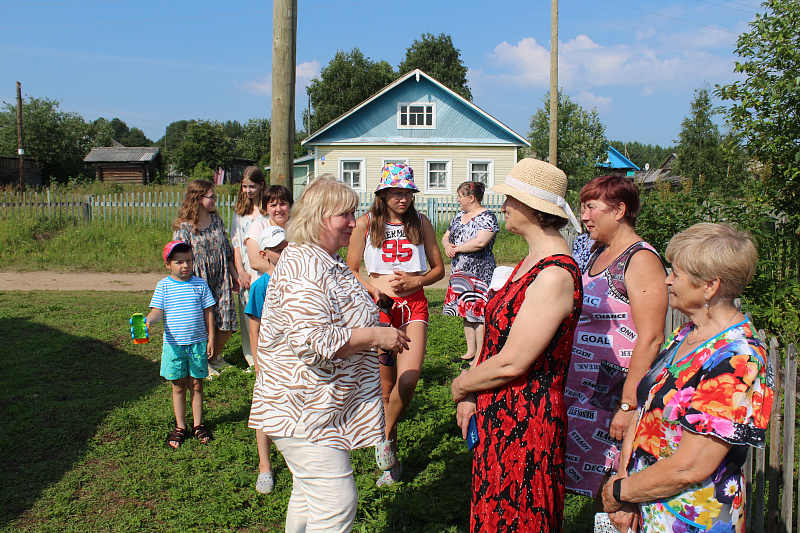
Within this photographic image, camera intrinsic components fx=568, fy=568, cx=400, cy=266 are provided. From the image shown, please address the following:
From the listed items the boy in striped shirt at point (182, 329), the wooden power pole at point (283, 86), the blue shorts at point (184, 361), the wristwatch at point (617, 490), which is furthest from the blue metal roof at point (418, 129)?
the wristwatch at point (617, 490)

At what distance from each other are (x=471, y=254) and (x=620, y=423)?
4.07 meters

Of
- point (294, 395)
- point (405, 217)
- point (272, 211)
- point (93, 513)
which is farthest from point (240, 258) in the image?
point (294, 395)

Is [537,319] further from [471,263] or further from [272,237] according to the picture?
[471,263]

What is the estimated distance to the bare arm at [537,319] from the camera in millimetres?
2186

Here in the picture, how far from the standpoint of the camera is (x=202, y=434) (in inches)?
181

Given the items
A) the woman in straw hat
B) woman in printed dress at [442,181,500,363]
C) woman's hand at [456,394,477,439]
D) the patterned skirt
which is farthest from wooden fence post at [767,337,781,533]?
woman in printed dress at [442,181,500,363]

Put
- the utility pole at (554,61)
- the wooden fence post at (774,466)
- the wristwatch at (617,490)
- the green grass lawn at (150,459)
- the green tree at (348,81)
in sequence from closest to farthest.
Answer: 1. the wristwatch at (617,490)
2. the wooden fence post at (774,466)
3. the green grass lawn at (150,459)
4. the utility pole at (554,61)
5. the green tree at (348,81)

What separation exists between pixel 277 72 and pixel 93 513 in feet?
13.4

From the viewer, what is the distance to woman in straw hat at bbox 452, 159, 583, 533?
7.26 ft

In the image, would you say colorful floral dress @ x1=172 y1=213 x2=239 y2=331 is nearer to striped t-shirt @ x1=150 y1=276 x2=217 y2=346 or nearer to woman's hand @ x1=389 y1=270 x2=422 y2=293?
striped t-shirt @ x1=150 y1=276 x2=217 y2=346

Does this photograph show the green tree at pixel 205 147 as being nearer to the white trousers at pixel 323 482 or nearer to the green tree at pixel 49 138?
the green tree at pixel 49 138

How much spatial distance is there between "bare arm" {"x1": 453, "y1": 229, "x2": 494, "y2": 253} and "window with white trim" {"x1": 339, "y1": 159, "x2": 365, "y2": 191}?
2117 centimetres

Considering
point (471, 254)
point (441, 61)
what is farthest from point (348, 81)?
point (471, 254)

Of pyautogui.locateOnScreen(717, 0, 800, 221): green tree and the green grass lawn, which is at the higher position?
pyautogui.locateOnScreen(717, 0, 800, 221): green tree
